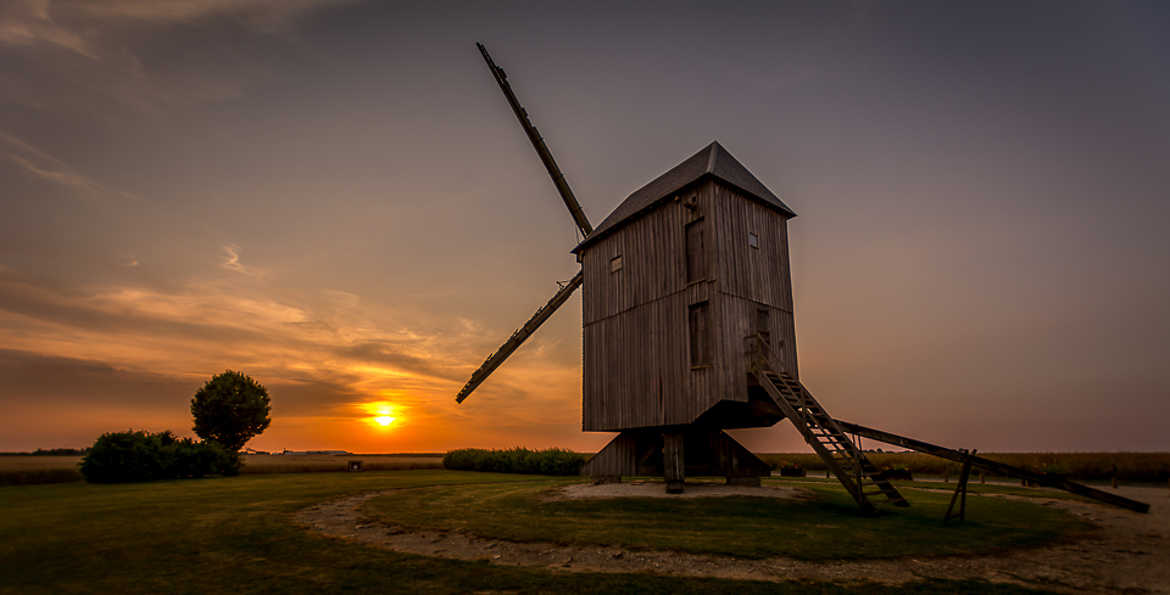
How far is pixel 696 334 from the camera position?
62.9ft

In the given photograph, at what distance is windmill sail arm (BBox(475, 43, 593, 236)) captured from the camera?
30045 millimetres

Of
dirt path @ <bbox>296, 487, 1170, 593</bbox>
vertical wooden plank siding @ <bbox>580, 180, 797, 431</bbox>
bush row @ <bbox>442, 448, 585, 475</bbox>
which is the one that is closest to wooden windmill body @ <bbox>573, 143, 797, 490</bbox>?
vertical wooden plank siding @ <bbox>580, 180, 797, 431</bbox>

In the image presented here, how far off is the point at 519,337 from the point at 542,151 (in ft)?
35.6

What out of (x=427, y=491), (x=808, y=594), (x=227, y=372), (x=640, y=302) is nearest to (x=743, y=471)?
(x=640, y=302)

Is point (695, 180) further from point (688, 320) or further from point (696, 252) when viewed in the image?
point (688, 320)

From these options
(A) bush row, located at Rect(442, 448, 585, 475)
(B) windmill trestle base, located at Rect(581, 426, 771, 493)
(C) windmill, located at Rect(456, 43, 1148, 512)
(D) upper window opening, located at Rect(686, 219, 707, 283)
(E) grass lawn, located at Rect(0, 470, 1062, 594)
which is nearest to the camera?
(E) grass lawn, located at Rect(0, 470, 1062, 594)

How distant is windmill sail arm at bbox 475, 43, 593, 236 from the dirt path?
20.4m

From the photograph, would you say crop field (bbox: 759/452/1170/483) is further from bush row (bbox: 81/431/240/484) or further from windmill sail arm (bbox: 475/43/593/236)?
bush row (bbox: 81/431/240/484)

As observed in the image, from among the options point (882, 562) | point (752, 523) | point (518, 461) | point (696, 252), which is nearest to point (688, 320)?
point (696, 252)

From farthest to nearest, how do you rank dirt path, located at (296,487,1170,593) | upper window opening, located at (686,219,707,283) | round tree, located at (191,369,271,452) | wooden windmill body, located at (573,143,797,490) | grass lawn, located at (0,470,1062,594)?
round tree, located at (191,369,271,452) < upper window opening, located at (686,219,707,283) < wooden windmill body, located at (573,143,797,490) < dirt path, located at (296,487,1170,593) < grass lawn, located at (0,470,1062,594)

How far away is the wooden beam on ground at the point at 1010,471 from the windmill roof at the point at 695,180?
9.35m

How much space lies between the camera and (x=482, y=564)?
9.12 meters

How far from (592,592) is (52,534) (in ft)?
43.4

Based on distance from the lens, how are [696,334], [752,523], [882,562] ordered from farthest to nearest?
1. [696,334]
2. [752,523]
3. [882,562]
